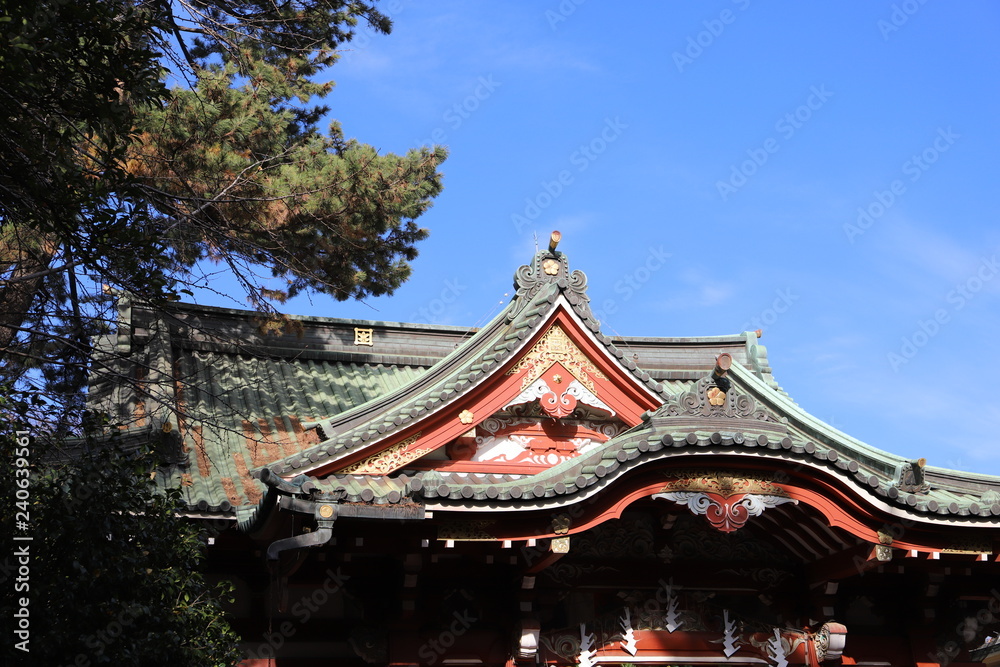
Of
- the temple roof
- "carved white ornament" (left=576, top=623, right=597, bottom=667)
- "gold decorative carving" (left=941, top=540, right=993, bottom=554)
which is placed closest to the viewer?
the temple roof

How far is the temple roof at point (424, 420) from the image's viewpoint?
7996mm

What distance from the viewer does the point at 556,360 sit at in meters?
9.76

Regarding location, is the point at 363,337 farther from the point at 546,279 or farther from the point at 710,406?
the point at 710,406

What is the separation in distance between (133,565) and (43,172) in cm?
252

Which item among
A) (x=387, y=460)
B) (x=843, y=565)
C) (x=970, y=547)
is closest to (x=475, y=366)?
(x=387, y=460)

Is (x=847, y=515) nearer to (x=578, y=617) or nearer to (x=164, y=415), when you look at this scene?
(x=578, y=617)

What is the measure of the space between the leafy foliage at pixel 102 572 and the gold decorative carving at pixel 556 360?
4171 mm

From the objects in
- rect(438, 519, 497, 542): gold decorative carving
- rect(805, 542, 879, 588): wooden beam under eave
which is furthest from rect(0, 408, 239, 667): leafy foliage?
rect(805, 542, 879, 588): wooden beam under eave

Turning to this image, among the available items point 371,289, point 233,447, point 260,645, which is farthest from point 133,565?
point 371,289

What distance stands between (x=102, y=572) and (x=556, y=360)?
17.0ft

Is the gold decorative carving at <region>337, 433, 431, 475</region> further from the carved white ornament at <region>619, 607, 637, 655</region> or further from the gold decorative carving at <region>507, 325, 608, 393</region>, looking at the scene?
the carved white ornament at <region>619, 607, 637, 655</region>

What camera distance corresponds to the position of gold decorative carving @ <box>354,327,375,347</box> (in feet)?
44.3

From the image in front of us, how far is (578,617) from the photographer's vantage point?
30.3ft

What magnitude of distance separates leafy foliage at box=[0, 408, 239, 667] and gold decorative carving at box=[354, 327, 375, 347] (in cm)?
717
